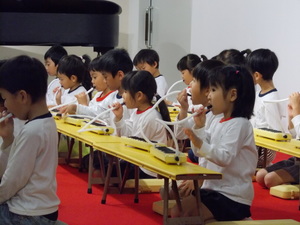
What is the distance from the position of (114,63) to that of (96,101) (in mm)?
347

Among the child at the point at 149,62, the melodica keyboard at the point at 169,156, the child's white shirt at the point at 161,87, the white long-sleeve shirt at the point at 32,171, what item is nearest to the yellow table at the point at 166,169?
the melodica keyboard at the point at 169,156

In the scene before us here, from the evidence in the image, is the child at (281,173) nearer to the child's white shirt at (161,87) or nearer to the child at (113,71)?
the child at (113,71)

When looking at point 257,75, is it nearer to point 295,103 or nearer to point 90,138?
point 295,103

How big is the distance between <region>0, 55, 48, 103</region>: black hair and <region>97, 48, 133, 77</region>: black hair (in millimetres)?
2293

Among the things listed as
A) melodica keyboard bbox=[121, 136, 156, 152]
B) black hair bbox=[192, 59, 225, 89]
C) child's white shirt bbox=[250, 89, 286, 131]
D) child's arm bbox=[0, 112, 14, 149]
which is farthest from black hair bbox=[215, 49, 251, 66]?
child's arm bbox=[0, 112, 14, 149]

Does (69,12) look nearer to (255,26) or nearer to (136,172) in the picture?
(255,26)

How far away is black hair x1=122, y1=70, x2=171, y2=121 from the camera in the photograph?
4035mm

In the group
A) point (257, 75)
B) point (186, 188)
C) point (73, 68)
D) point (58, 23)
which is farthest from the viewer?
point (58, 23)

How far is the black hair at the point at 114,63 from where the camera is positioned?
4742 mm

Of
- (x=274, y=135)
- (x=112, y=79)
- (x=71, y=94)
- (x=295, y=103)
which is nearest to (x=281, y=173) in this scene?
(x=274, y=135)

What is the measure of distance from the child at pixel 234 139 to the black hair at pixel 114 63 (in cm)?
171

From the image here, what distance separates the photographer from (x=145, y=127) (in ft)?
13.1

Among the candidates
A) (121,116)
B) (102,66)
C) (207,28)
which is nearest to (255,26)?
(207,28)

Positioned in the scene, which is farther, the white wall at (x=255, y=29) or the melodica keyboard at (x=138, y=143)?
the white wall at (x=255, y=29)
